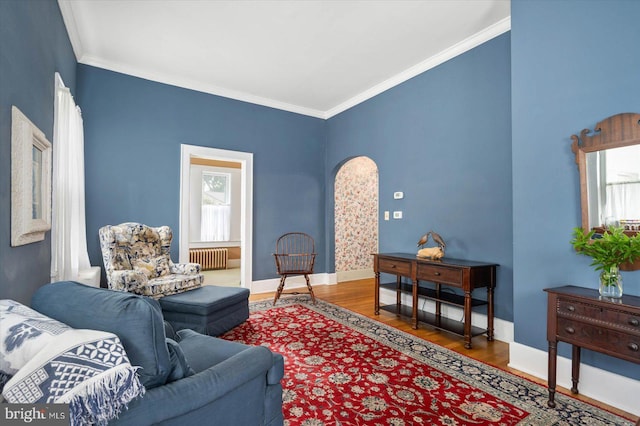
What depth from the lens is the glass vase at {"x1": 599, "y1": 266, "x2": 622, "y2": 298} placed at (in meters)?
1.97

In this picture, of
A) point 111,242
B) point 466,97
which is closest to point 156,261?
point 111,242

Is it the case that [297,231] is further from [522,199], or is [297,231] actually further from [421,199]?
[522,199]

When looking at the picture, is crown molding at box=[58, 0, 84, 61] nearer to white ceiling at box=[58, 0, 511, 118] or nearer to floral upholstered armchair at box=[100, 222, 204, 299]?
white ceiling at box=[58, 0, 511, 118]

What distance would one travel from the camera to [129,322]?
1066 millimetres

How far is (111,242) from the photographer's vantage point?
349 centimetres

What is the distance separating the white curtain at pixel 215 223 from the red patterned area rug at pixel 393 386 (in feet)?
15.4

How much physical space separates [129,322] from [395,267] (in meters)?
3.21

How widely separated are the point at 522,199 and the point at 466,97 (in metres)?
1.58

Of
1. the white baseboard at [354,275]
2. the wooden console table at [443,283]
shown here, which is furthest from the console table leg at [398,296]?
the white baseboard at [354,275]

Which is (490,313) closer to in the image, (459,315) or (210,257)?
(459,315)

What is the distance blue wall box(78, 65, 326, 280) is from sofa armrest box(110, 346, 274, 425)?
11.9 feet

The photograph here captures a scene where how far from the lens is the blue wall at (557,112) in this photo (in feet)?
7.04

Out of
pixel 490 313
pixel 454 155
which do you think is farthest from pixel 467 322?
pixel 454 155

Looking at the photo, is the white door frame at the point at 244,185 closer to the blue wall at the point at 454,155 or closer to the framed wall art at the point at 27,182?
the blue wall at the point at 454,155
